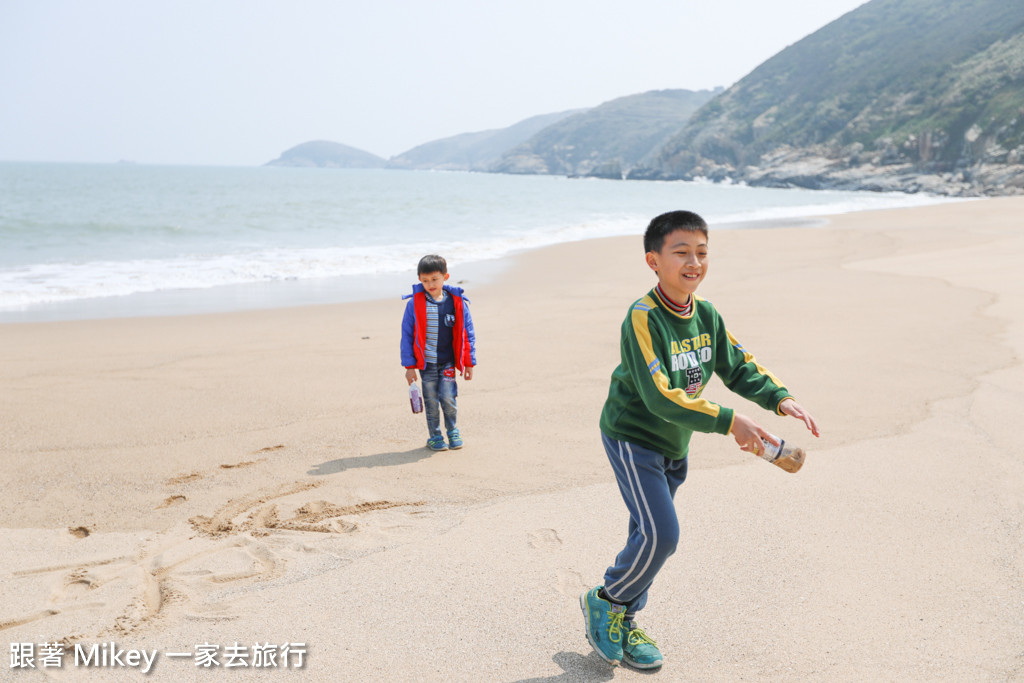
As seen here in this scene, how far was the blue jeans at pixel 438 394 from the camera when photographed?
17.3 ft

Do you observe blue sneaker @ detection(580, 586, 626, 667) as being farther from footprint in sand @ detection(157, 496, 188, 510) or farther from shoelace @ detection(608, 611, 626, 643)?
footprint in sand @ detection(157, 496, 188, 510)

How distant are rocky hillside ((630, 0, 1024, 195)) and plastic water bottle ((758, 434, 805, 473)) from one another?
61876 millimetres

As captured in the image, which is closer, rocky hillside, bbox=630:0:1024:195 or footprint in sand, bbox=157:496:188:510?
footprint in sand, bbox=157:496:188:510

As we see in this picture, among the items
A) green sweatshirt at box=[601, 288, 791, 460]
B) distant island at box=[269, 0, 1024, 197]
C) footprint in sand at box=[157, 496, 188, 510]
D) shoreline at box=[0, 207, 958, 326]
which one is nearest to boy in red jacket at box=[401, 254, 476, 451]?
footprint in sand at box=[157, 496, 188, 510]

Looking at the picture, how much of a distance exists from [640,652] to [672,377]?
109cm

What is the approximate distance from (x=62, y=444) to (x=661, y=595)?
14.3 feet

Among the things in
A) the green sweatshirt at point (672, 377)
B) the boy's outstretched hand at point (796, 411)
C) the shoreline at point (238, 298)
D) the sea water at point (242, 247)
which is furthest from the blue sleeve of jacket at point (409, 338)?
the sea water at point (242, 247)

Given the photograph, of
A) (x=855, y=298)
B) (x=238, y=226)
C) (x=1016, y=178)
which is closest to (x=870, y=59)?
(x=1016, y=178)

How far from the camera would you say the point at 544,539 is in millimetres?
3812

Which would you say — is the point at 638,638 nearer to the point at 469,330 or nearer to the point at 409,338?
the point at 469,330

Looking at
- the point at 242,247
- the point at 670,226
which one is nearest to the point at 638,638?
the point at 670,226

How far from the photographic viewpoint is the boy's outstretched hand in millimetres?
2572

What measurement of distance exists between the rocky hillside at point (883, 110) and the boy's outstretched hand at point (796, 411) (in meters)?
61.5

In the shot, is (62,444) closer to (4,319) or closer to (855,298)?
(4,319)
